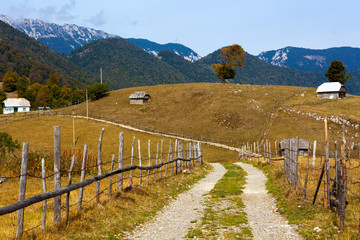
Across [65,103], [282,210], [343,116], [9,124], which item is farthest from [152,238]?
[65,103]

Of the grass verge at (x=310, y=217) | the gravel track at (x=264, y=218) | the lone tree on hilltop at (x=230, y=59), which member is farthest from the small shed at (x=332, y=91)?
the grass verge at (x=310, y=217)

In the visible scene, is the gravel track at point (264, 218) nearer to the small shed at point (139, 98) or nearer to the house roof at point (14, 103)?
the small shed at point (139, 98)

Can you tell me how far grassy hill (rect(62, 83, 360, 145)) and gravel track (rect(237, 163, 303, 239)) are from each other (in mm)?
53659

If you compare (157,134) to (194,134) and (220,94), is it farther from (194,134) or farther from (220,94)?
(220,94)

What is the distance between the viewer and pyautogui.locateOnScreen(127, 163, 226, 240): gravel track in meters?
9.88

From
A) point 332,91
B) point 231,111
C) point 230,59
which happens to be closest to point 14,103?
point 230,59

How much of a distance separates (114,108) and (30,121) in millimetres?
29701

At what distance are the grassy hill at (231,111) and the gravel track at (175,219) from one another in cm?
5567

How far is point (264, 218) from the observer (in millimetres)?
12023

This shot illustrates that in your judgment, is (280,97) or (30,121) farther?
(280,97)

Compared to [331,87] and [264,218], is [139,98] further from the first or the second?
[264,218]

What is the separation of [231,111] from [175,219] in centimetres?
8042

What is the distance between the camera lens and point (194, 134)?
79.4 m

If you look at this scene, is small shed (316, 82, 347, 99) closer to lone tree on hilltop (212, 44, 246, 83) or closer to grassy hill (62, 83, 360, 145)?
grassy hill (62, 83, 360, 145)
